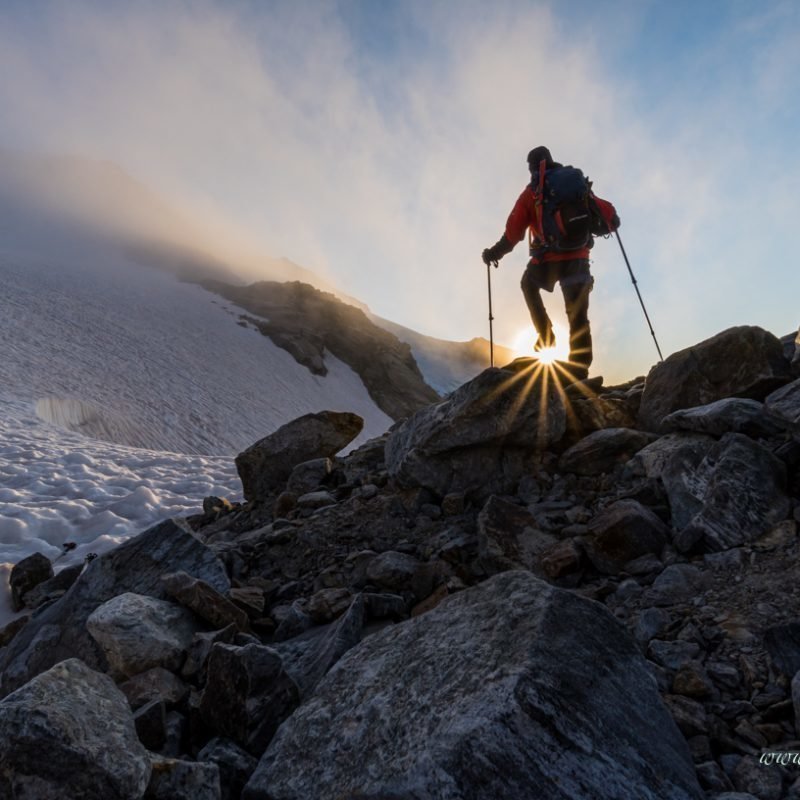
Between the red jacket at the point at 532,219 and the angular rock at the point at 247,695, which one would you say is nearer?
the angular rock at the point at 247,695

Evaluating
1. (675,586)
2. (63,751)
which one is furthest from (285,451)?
(63,751)

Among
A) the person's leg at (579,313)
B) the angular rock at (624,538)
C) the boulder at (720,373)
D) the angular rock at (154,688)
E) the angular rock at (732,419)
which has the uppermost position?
the person's leg at (579,313)

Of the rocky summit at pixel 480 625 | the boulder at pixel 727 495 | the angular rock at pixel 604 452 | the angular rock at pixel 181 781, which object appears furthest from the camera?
the angular rock at pixel 604 452

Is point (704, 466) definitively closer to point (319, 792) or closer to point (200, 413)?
point (319, 792)

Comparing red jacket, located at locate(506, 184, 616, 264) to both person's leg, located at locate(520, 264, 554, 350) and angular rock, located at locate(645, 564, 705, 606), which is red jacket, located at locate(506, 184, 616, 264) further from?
angular rock, located at locate(645, 564, 705, 606)

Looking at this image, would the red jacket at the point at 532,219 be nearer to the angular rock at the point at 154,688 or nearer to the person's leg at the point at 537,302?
the person's leg at the point at 537,302

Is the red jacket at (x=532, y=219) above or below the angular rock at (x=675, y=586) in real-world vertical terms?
above

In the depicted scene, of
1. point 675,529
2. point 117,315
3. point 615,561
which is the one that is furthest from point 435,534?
point 117,315

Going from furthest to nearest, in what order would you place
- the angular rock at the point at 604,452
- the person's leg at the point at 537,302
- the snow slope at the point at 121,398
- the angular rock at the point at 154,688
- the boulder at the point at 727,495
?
1. the snow slope at the point at 121,398
2. the person's leg at the point at 537,302
3. the angular rock at the point at 604,452
4. the boulder at the point at 727,495
5. the angular rock at the point at 154,688

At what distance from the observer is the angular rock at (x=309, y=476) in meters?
7.85

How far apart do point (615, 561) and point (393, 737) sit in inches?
102

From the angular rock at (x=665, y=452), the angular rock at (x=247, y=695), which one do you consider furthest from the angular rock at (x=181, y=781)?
the angular rock at (x=665, y=452)

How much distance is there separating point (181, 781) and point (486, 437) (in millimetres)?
4364

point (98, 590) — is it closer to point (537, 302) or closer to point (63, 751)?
point (63, 751)
